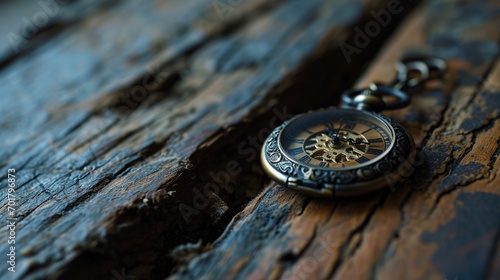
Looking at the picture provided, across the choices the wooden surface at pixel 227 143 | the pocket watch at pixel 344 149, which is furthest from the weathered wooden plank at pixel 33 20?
the pocket watch at pixel 344 149

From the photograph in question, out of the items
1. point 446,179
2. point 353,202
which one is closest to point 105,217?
point 353,202

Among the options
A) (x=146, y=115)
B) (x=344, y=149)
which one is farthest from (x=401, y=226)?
(x=146, y=115)

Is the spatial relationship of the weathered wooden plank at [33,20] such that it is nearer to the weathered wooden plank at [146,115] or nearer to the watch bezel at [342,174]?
the weathered wooden plank at [146,115]

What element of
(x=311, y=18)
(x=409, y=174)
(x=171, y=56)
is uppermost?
(x=171, y=56)

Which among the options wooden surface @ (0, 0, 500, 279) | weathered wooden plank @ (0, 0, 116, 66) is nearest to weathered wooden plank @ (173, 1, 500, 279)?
wooden surface @ (0, 0, 500, 279)

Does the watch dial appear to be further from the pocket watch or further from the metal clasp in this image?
the metal clasp

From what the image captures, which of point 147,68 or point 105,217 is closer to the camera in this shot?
point 105,217

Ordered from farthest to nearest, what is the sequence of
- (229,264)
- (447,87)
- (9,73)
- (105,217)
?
(9,73) < (447,87) < (105,217) < (229,264)

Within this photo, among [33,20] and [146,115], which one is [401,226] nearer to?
[146,115]

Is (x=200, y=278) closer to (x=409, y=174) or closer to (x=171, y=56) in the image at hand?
(x=409, y=174)
